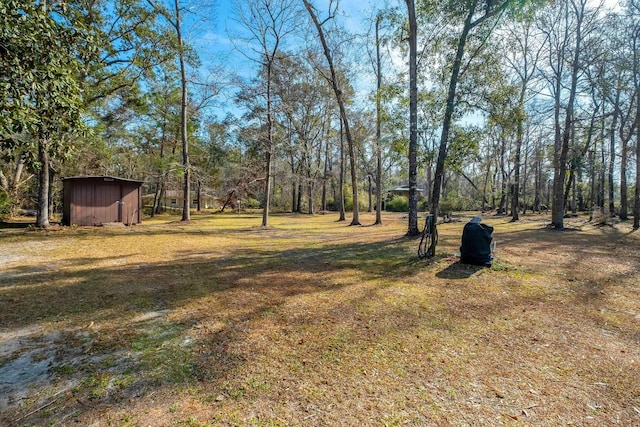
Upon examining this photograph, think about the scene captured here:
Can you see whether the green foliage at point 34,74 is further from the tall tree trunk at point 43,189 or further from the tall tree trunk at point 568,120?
the tall tree trunk at point 568,120

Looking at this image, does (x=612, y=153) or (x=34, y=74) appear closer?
(x=34, y=74)

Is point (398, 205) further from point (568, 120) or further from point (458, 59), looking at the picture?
point (458, 59)

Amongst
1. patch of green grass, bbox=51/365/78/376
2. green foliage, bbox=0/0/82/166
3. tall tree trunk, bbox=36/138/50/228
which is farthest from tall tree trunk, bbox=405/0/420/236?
tall tree trunk, bbox=36/138/50/228

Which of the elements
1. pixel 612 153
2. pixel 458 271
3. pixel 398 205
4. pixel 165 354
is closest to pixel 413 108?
pixel 458 271

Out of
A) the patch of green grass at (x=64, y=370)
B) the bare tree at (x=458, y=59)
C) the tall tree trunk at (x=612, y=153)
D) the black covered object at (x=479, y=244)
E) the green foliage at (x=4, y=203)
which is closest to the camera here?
the patch of green grass at (x=64, y=370)

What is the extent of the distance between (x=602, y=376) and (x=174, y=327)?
3.97 metres

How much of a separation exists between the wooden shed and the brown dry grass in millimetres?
8799

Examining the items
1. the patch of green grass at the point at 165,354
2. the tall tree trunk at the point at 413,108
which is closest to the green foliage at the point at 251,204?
the tall tree trunk at the point at 413,108

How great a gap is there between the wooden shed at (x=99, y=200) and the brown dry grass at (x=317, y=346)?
8799mm

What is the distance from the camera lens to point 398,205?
133 feet

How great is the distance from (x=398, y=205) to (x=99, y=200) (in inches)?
1332

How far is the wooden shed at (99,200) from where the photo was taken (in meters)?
13.0

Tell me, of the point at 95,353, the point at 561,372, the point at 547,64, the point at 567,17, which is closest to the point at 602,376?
the point at 561,372

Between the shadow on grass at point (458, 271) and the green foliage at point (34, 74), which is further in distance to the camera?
the shadow on grass at point (458, 271)
